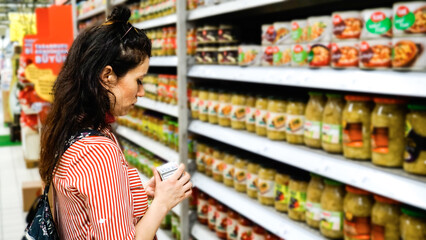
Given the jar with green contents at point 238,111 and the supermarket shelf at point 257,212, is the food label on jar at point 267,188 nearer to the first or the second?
the supermarket shelf at point 257,212

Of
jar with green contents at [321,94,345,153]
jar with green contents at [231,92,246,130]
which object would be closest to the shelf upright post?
jar with green contents at [231,92,246,130]

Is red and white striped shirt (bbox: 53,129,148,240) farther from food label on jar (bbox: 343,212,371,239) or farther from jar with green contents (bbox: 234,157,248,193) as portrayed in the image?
jar with green contents (bbox: 234,157,248,193)

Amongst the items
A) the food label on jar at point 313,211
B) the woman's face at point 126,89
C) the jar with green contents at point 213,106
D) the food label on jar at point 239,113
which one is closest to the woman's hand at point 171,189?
the woman's face at point 126,89

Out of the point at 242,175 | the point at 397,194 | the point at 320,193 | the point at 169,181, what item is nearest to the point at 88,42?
the point at 169,181

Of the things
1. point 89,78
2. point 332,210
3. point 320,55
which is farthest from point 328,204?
point 89,78

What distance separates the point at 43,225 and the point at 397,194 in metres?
1.07

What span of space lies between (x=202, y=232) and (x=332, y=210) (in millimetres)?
1261

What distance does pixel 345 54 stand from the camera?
1697 millimetres

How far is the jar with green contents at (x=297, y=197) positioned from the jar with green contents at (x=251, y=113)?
45 cm

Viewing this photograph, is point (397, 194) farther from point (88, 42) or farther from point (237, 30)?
point (237, 30)

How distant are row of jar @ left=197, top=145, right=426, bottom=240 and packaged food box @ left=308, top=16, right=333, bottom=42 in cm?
58

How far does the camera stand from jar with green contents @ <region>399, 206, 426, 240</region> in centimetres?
148

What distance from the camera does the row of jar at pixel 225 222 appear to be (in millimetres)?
2403

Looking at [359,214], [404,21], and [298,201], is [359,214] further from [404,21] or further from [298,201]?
[404,21]
